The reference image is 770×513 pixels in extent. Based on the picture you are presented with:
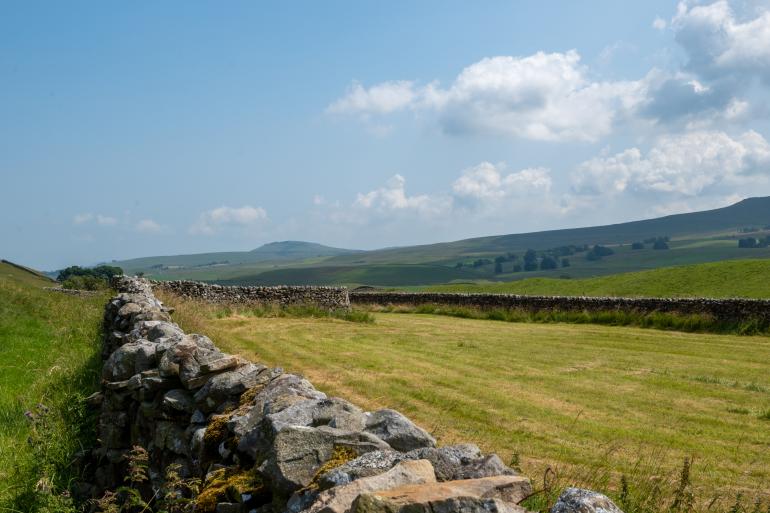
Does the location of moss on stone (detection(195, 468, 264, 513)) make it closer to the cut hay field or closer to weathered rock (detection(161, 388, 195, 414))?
weathered rock (detection(161, 388, 195, 414))

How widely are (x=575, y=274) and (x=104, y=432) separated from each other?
15950 centimetres

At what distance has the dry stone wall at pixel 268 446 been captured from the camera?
3.57 m

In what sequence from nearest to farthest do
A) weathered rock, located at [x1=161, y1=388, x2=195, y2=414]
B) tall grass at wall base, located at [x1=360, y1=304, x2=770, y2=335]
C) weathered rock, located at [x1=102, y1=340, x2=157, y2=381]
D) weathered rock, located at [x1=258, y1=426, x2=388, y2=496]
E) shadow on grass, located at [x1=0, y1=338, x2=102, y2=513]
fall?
weathered rock, located at [x1=258, y1=426, x2=388, y2=496] → weathered rock, located at [x1=161, y1=388, x2=195, y2=414] → shadow on grass, located at [x1=0, y1=338, x2=102, y2=513] → weathered rock, located at [x1=102, y1=340, x2=157, y2=381] → tall grass at wall base, located at [x1=360, y1=304, x2=770, y2=335]

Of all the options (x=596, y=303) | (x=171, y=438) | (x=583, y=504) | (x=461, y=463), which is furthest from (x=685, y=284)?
(x=583, y=504)

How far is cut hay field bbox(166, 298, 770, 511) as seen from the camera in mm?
8688

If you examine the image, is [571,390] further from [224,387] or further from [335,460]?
[335,460]

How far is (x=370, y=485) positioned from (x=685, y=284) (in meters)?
35.6

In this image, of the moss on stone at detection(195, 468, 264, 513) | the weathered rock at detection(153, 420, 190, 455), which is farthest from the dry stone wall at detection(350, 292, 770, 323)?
the moss on stone at detection(195, 468, 264, 513)

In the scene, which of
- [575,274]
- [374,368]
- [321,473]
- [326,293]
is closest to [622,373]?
[374,368]

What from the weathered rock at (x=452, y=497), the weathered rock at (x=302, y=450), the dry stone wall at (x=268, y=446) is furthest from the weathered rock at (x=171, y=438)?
the weathered rock at (x=452, y=497)

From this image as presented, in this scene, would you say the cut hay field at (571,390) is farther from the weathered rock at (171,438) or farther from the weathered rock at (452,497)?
the weathered rock at (171,438)

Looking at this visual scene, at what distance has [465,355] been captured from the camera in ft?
59.4

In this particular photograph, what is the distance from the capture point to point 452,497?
319 centimetres

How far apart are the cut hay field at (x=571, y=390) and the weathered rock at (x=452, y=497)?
208 centimetres
